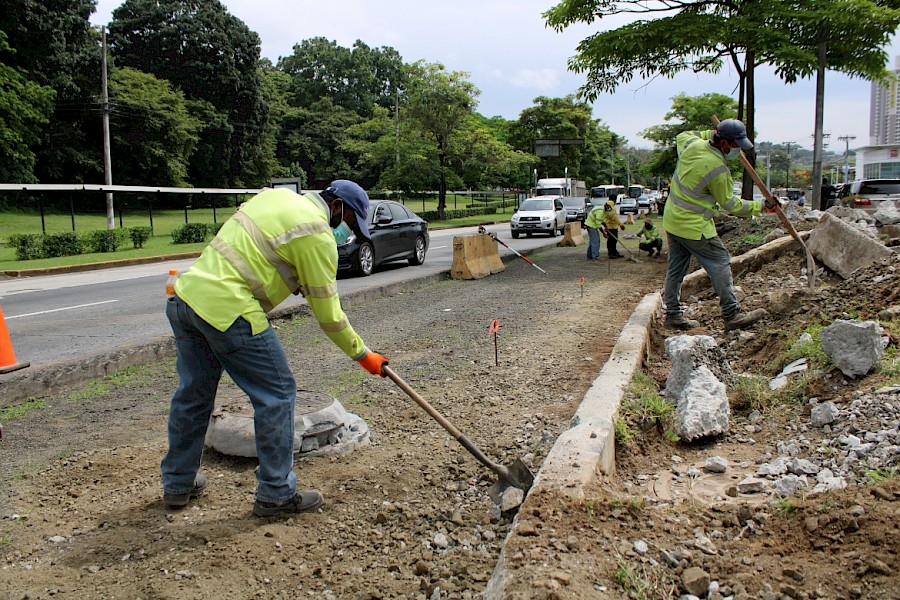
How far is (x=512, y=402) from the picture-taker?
16.4ft

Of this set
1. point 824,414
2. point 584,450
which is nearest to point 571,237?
point 824,414

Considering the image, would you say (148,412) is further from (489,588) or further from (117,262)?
(117,262)

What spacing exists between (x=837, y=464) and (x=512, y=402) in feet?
7.15

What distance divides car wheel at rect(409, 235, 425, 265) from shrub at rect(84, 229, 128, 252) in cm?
1112

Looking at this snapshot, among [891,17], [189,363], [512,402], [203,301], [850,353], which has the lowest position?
[512,402]

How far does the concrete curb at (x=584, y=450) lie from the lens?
295 cm

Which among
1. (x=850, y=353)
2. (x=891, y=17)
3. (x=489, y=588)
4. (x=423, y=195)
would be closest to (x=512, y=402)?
(x=850, y=353)

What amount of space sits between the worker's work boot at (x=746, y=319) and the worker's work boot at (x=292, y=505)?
467 cm

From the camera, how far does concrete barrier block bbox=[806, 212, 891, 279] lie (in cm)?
703

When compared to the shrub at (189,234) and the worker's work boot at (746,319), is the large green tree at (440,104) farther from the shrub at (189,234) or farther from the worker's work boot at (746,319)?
the worker's work boot at (746,319)

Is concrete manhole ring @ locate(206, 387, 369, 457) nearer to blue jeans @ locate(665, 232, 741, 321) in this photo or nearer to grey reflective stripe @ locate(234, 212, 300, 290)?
grey reflective stripe @ locate(234, 212, 300, 290)

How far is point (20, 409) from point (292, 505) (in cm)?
288

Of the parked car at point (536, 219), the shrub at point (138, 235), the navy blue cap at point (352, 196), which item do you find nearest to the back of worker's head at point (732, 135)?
the navy blue cap at point (352, 196)

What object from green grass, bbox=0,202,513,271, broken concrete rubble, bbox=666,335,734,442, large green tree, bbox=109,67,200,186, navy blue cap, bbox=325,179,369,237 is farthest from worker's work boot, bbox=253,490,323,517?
large green tree, bbox=109,67,200,186
